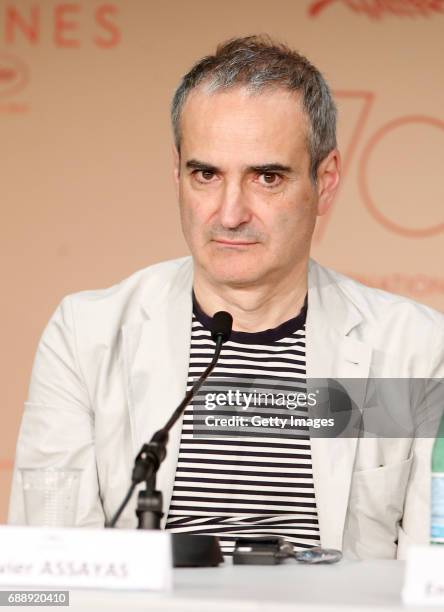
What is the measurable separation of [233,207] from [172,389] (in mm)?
409

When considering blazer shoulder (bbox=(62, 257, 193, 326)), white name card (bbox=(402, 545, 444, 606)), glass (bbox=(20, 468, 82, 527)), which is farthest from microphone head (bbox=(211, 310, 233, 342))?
white name card (bbox=(402, 545, 444, 606))

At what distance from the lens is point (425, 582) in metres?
1.14

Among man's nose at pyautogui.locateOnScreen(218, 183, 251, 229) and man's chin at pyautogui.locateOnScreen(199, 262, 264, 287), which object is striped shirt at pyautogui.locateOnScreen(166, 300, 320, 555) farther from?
man's nose at pyautogui.locateOnScreen(218, 183, 251, 229)

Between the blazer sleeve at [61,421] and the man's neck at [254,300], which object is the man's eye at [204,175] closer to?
the man's neck at [254,300]

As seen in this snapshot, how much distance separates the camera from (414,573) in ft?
3.78

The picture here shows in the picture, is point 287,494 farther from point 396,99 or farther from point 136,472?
point 396,99

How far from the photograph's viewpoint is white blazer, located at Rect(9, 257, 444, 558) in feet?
7.04

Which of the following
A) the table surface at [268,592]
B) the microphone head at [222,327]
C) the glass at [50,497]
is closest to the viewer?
the table surface at [268,592]

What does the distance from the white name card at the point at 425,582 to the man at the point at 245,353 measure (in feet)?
3.10

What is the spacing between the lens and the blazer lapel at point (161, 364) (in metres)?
2.19

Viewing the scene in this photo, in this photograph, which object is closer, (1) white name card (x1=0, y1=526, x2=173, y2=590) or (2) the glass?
(1) white name card (x1=0, y1=526, x2=173, y2=590)

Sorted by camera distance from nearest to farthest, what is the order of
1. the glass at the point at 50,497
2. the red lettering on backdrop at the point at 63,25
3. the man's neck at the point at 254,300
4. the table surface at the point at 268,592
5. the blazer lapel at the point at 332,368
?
the table surface at the point at 268,592, the glass at the point at 50,497, the blazer lapel at the point at 332,368, the man's neck at the point at 254,300, the red lettering on backdrop at the point at 63,25

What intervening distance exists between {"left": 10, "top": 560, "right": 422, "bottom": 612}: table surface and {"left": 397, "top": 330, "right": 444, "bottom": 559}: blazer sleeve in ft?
2.06

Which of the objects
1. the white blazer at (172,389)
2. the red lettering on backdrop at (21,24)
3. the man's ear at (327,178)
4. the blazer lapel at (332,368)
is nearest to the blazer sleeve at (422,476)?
the white blazer at (172,389)
